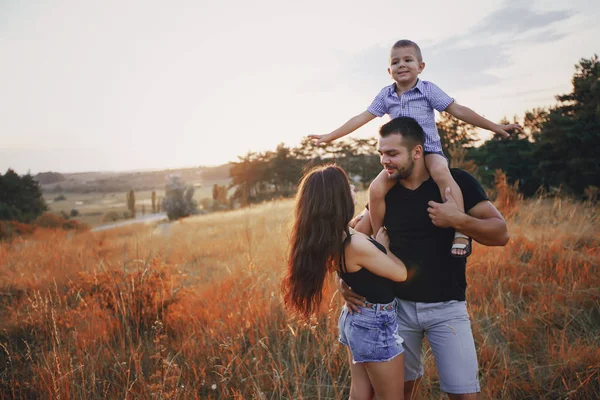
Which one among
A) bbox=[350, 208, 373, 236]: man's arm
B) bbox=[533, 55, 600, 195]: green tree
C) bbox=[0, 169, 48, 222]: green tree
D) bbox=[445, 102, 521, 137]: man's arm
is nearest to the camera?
bbox=[445, 102, 521, 137]: man's arm

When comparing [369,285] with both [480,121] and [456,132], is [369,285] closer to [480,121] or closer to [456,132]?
[480,121]

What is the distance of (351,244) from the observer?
6.92ft

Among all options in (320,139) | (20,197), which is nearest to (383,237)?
(320,139)

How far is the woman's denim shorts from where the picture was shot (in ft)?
6.73

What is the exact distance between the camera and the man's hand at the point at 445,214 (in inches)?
83.6

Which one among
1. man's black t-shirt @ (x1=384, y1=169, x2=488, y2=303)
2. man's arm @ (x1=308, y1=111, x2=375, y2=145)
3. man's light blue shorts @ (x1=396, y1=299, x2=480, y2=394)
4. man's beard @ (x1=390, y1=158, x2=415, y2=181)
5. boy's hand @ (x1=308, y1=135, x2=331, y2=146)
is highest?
man's arm @ (x1=308, y1=111, x2=375, y2=145)

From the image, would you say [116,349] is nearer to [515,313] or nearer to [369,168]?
[515,313]

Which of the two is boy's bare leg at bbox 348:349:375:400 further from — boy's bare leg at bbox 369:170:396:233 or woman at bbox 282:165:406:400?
boy's bare leg at bbox 369:170:396:233

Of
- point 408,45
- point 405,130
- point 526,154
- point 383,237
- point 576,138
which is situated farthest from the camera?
point 526,154

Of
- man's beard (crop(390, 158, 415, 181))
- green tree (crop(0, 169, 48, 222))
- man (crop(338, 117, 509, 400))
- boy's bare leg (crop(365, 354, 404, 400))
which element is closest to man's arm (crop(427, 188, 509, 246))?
man (crop(338, 117, 509, 400))

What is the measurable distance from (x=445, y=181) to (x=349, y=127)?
1.03 meters

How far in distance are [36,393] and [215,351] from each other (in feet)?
4.93

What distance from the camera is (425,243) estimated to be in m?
2.32

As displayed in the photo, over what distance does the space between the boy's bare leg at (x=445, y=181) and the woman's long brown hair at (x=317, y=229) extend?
61 centimetres
